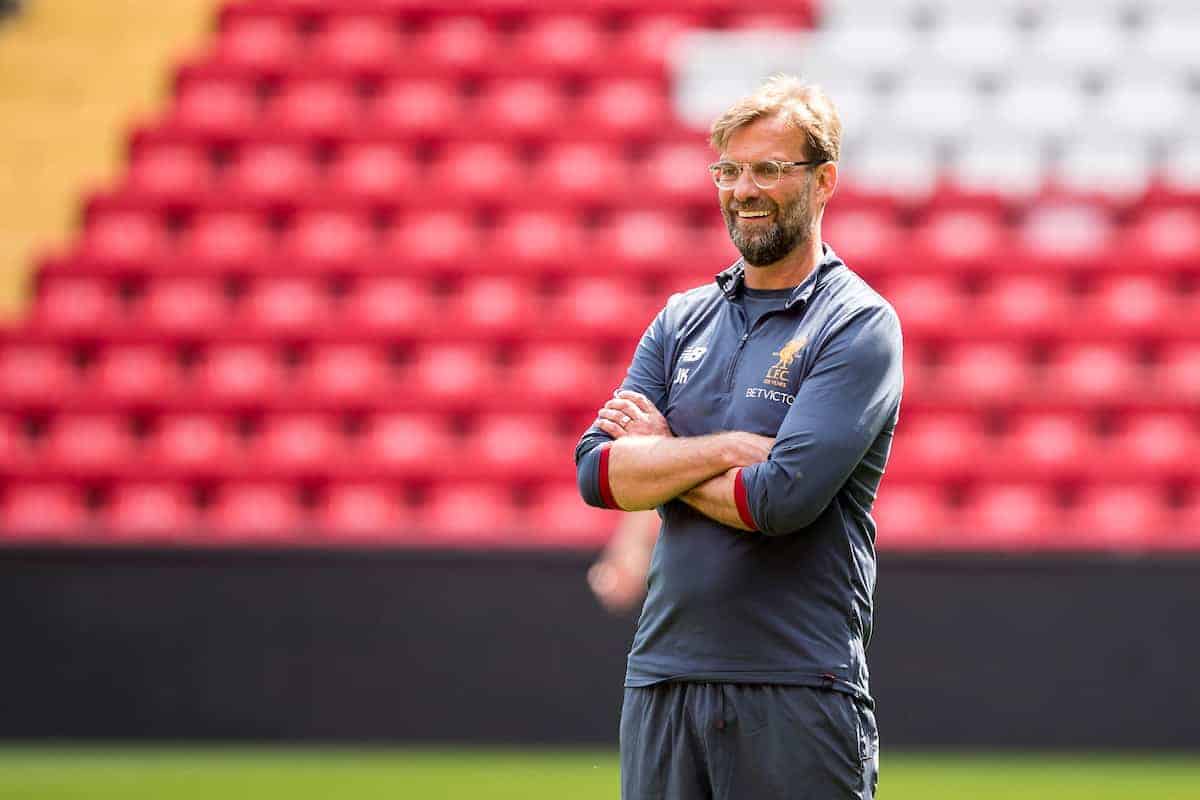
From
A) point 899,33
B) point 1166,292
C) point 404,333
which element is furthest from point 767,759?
point 899,33

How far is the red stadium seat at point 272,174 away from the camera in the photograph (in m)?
9.48

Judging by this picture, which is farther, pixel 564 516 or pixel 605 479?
pixel 564 516

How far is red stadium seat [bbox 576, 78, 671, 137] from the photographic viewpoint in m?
9.70

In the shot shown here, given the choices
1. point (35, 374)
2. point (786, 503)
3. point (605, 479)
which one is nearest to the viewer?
point (786, 503)

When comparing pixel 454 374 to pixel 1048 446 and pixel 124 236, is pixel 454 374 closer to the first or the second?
pixel 124 236

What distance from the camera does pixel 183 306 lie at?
29.3ft

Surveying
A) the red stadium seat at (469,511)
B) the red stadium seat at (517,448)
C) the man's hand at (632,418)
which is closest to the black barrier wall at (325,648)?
the red stadium seat at (469,511)

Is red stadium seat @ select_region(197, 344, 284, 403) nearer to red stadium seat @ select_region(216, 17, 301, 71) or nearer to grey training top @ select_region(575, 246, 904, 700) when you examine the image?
red stadium seat @ select_region(216, 17, 301, 71)

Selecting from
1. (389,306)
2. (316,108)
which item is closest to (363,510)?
(389,306)

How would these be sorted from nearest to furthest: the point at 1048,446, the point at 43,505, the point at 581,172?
the point at 1048,446 < the point at 43,505 < the point at 581,172

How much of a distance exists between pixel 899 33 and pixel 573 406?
12.8 ft

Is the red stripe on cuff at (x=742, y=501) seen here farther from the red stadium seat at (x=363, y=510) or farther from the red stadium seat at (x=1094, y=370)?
the red stadium seat at (x=1094, y=370)

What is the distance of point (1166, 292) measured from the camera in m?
8.75

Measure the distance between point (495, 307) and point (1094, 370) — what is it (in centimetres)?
329
